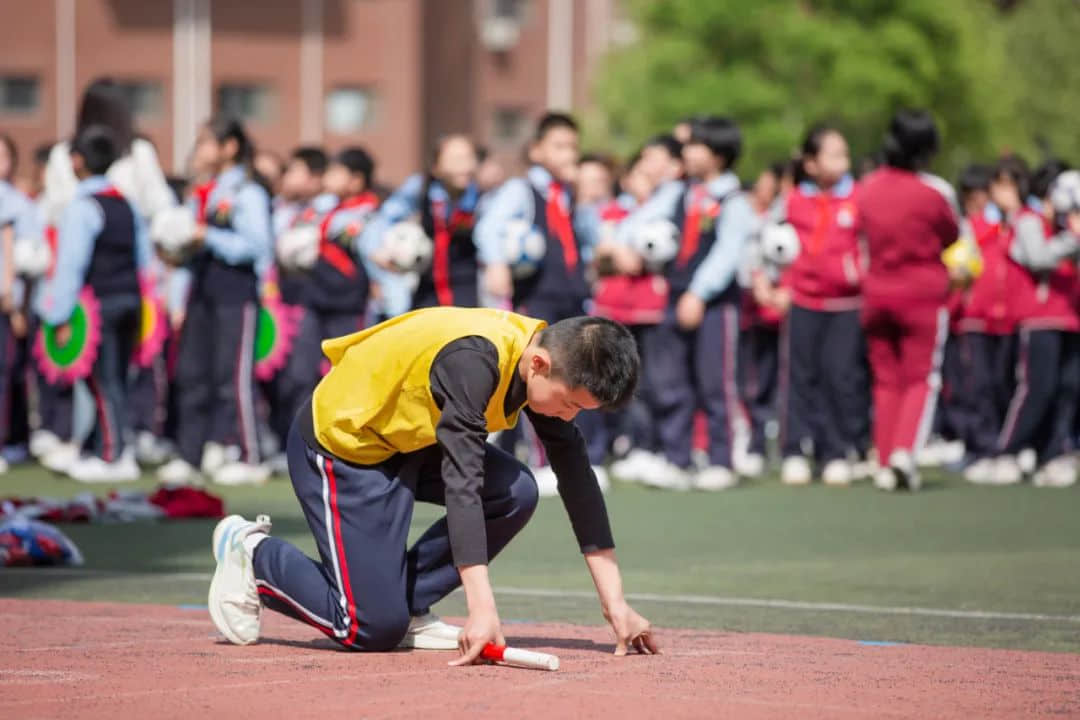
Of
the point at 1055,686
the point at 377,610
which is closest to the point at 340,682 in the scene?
the point at 377,610

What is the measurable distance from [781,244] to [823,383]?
97 cm

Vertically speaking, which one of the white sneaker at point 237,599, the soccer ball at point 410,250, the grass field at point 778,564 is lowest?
the grass field at point 778,564

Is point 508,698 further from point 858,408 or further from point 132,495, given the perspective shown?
point 858,408

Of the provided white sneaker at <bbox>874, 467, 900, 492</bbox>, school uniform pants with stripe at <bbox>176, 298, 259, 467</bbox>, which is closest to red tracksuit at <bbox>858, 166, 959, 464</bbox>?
white sneaker at <bbox>874, 467, 900, 492</bbox>

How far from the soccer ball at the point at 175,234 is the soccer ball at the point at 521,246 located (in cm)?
211

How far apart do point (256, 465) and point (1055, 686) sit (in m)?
8.31

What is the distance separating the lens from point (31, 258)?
14.4 metres

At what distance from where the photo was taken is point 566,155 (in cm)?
1340

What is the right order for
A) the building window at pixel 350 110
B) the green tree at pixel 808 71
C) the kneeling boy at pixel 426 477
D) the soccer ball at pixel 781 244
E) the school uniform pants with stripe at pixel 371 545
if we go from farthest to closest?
1. the building window at pixel 350 110
2. the green tree at pixel 808 71
3. the soccer ball at pixel 781 244
4. the school uniform pants with stripe at pixel 371 545
5. the kneeling boy at pixel 426 477

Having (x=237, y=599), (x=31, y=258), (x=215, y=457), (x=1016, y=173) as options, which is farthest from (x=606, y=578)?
(x=1016, y=173)

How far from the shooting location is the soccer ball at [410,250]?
12.9m

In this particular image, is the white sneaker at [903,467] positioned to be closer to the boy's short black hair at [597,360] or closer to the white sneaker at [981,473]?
the white sneaker at [981,473]

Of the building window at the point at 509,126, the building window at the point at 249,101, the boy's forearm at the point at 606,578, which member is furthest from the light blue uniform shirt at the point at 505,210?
→ the building window at the point at 509,126

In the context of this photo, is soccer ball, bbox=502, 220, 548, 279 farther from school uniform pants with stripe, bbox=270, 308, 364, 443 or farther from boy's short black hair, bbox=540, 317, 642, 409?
boy's short black hair, bbox=540, 317, 642, 409
